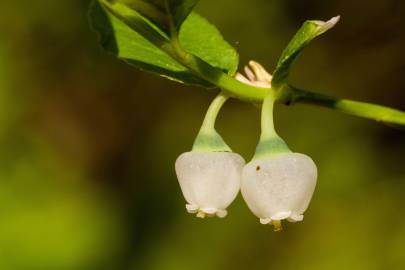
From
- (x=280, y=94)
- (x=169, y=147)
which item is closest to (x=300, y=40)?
(x=280, y=94)

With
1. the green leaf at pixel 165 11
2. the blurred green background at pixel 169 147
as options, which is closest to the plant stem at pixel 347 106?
the green leaf at pixel 165 11

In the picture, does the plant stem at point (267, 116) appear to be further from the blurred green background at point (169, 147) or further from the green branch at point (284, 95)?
the blurred green background at point (169, 147)

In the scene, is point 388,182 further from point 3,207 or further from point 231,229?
point 3,207

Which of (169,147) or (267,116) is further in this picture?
(169,147)

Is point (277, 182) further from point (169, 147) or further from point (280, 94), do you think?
point (169, 147)

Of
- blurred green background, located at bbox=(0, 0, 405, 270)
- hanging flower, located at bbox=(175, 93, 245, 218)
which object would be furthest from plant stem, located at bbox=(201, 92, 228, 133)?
blurred green background, located at bbox=(0, 0, 405, 270)

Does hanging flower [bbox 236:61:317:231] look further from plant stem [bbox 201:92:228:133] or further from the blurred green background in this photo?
the blurred green background
